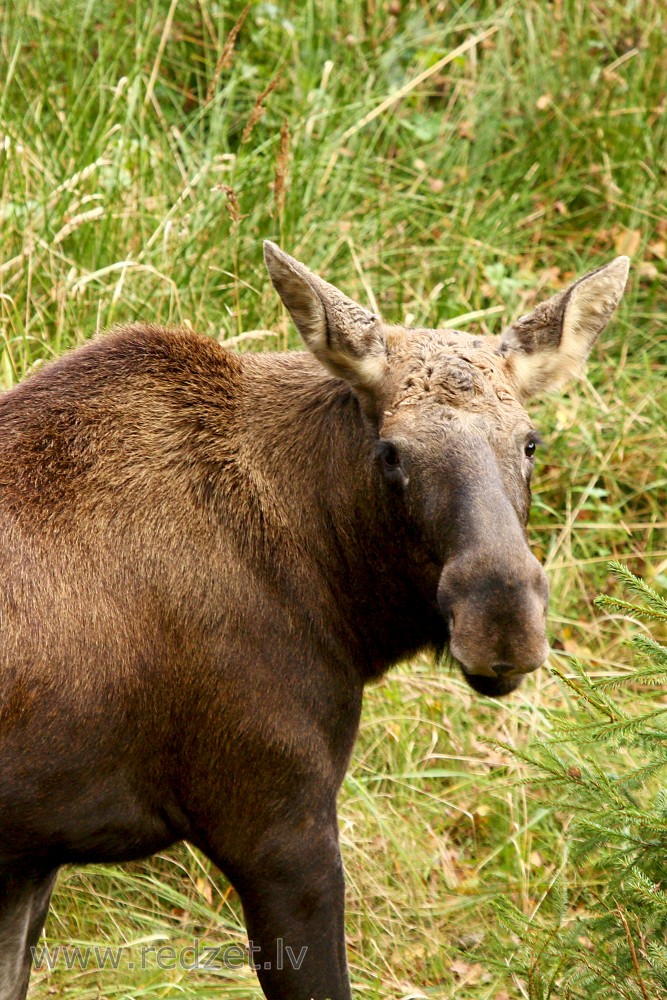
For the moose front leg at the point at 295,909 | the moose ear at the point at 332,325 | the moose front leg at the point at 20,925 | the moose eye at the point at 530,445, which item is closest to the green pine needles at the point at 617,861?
the moose eye at the point at 530,445

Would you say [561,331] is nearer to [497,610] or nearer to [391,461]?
[391,461]

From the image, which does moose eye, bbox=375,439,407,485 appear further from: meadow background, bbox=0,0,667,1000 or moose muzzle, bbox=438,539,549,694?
meadow background, bbox=0,0,667,1000

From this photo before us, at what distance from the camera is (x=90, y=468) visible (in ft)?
12.1

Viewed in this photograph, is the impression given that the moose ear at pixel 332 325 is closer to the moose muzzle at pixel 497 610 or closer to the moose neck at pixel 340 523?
the moose neck at pixel 340 523

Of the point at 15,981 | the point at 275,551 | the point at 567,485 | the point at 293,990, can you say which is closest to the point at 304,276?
the point at 275,551

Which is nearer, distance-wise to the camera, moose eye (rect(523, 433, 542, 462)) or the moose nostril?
the moose nostril

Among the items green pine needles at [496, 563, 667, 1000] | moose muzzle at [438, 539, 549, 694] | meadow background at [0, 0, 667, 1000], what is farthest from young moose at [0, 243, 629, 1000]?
meadow background at [0, 0, 667, 1000]

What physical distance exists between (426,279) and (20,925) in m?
4.46

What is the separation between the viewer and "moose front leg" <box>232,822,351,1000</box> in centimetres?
361

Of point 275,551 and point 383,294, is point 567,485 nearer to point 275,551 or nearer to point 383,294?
point 383,294

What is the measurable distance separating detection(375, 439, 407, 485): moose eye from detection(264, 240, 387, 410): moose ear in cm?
20

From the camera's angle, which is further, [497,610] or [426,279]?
[426,279]

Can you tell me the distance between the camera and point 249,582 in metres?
3.72

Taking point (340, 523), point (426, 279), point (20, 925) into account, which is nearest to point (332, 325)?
point (340, 523)
